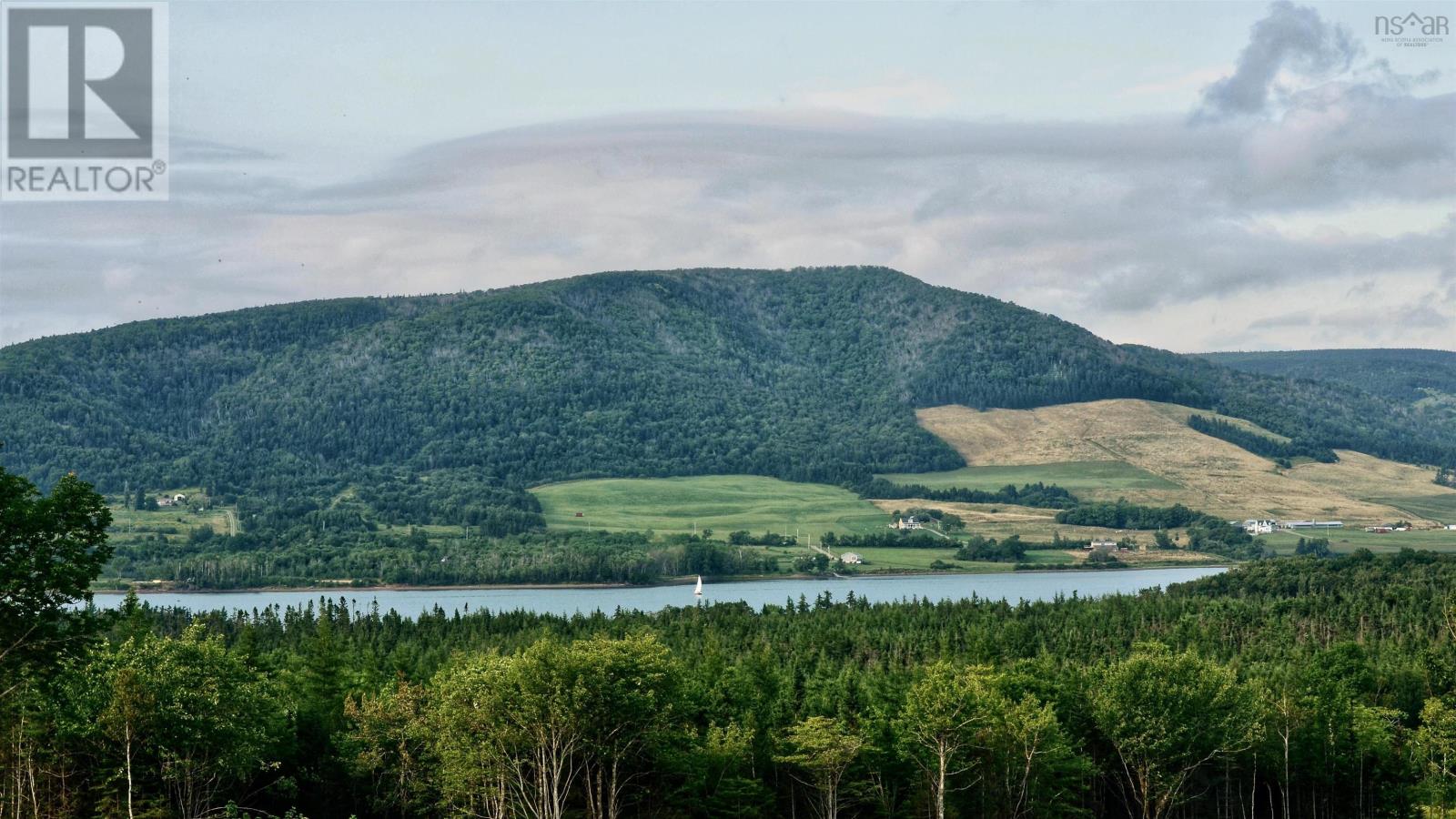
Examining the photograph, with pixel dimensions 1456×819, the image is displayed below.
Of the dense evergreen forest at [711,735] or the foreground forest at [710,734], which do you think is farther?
the dense evergreen forest at [711,735]

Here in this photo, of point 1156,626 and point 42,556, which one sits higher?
point 42,556

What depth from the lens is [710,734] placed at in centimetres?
7638

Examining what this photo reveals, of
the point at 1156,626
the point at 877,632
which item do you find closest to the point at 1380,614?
the point at 1156,626

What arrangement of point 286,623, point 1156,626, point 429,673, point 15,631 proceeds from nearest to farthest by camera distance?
point 15,631, point 429,673, point 1156,626, point 286,623

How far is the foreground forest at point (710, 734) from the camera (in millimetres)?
62562

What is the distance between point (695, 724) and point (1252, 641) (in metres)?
61.3

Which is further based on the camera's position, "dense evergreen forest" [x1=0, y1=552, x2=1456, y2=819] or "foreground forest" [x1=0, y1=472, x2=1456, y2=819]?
"dense evergreen forest" [x1=0, y1=552, x2=1456, y2=819]

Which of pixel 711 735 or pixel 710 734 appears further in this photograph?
pixel 710 734

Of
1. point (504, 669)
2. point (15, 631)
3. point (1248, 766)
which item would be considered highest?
point (15, 631)

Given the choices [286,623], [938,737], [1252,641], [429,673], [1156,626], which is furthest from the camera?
[286,623]

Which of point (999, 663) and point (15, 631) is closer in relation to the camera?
point (15, 631)

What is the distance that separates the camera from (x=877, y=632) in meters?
129

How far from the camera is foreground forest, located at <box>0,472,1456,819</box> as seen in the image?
6256cm

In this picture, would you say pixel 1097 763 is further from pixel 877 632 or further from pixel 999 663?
pixel 877 632
